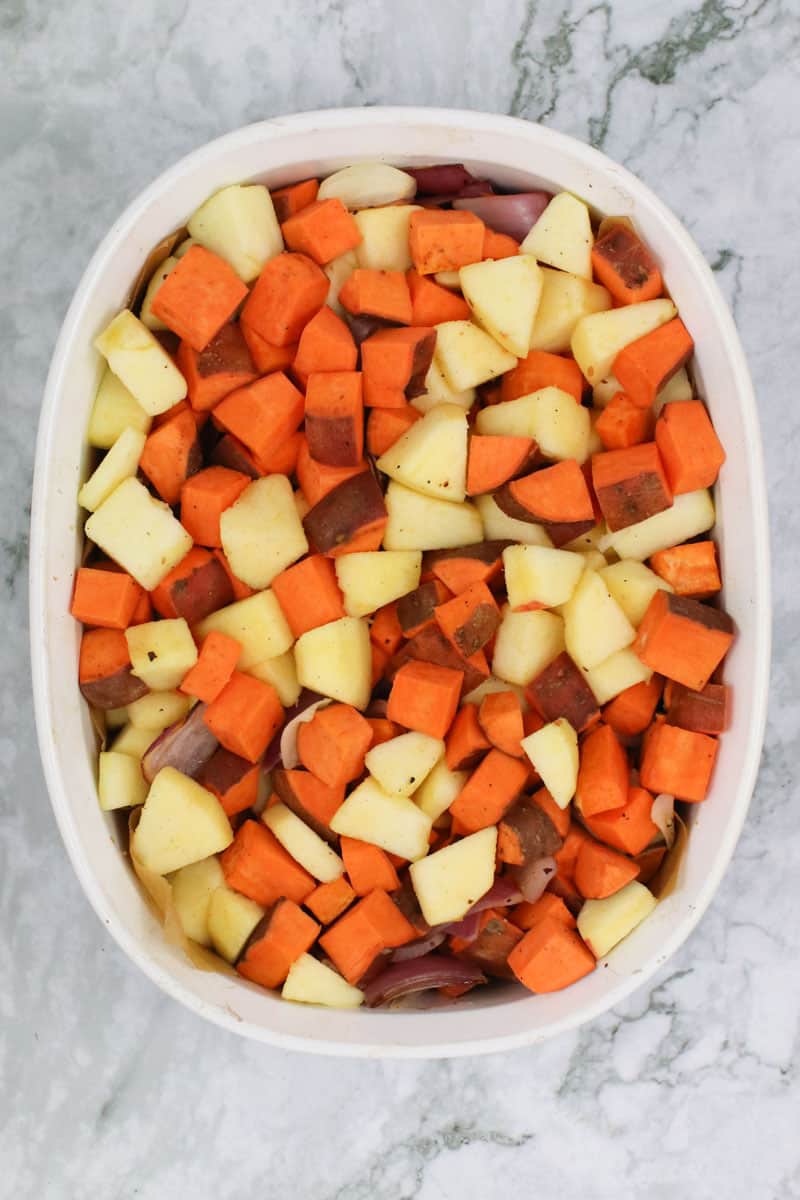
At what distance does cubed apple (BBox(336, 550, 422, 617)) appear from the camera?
1.39 meters

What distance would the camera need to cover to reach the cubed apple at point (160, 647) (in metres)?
1.38

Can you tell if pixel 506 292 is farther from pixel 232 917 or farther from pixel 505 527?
pixel 232 917

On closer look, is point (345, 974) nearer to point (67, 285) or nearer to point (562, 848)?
point (562, 848)

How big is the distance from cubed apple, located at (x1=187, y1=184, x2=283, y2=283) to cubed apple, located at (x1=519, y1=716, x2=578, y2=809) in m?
0.65

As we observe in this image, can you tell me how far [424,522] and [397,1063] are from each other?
822 mm

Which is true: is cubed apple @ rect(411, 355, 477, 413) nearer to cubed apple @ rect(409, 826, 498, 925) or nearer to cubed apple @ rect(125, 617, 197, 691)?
cubed apple @ rect(125, 617, 197, 691)

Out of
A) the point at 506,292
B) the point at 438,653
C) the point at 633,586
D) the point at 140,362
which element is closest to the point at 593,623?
the point at 633,586

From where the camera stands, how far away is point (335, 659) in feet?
4.60

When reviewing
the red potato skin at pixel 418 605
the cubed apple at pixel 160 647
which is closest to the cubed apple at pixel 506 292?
the red potato skin at pixel 418 605

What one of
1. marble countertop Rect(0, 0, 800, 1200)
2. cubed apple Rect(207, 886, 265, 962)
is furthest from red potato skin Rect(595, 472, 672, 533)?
cubed apple Rect(207, 886, 265, 962)

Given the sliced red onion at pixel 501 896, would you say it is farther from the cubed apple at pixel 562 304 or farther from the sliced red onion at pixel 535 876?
the cubed apple at pixel 562 304

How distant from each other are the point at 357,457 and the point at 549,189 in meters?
0.41

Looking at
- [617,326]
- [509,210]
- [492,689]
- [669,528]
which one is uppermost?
[509,210]

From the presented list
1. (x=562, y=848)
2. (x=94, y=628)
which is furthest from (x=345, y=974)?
(x=94, y=628)
